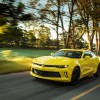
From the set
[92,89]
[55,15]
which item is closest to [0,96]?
[92,89]

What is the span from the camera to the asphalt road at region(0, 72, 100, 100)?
8.76m

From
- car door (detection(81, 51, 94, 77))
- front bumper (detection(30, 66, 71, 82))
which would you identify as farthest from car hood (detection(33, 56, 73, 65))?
car door (detection(81, 51, 94, 77))

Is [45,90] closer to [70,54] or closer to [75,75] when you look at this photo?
[75,75]

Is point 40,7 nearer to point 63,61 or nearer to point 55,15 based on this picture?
point 55,15

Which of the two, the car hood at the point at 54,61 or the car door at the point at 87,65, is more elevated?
the car hood at the point at 54,61

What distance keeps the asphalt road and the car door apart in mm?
526

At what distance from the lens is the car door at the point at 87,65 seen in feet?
39.7

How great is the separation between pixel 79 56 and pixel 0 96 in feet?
16.4

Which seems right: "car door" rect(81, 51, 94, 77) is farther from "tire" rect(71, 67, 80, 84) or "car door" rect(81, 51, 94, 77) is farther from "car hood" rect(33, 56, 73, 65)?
"car hood" rect(33, 56, 73, 65)

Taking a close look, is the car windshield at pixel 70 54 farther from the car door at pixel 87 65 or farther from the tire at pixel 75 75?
the tire at pixel 75 75

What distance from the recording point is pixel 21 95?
28.7ft

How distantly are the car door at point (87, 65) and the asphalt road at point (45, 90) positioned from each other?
20.7 inches

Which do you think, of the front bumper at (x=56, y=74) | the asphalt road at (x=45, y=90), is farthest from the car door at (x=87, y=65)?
the front bumper at (x=56, y=74)

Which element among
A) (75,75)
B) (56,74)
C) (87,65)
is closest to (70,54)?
(87,65)
